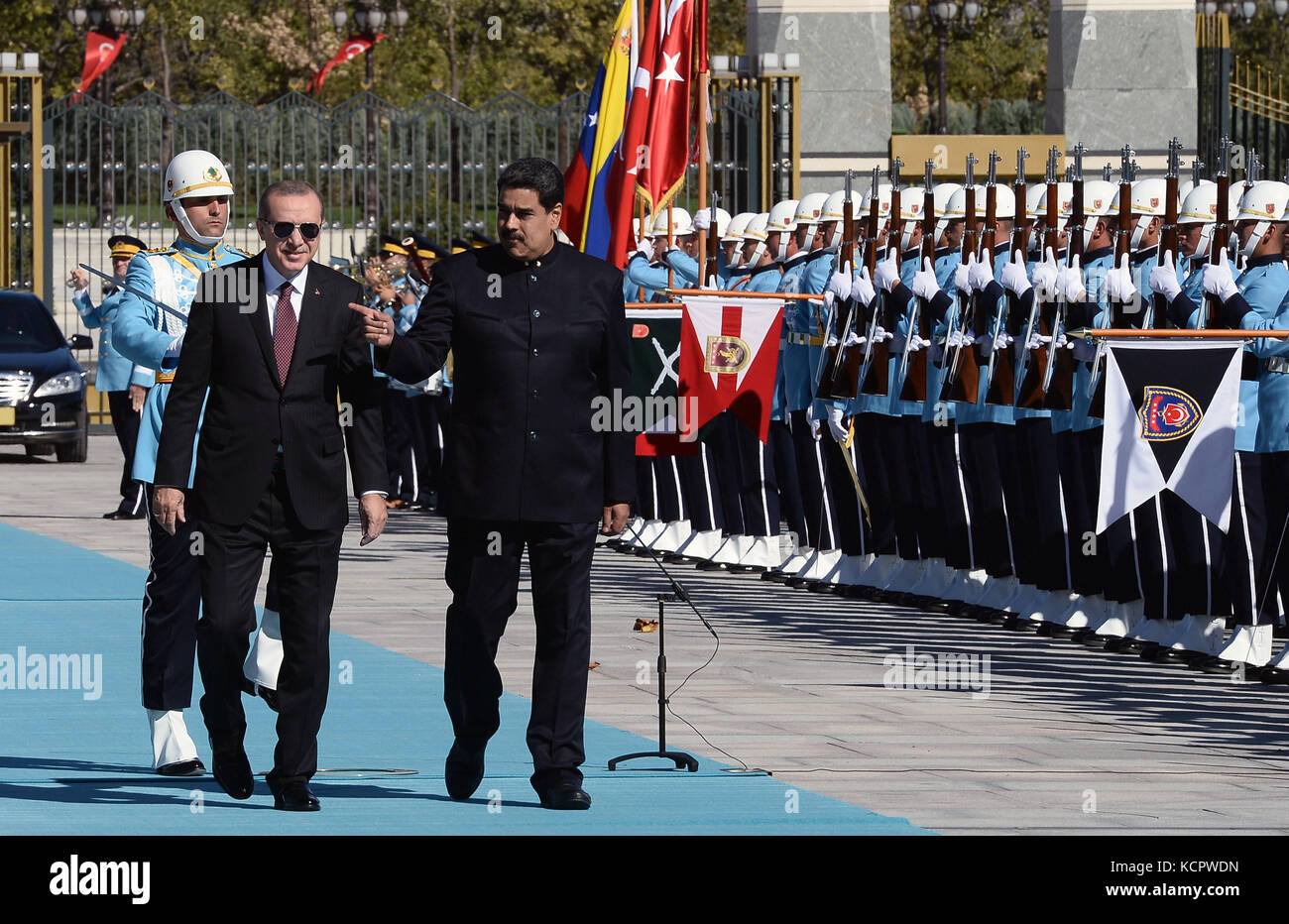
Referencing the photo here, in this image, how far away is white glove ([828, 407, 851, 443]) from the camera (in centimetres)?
1502

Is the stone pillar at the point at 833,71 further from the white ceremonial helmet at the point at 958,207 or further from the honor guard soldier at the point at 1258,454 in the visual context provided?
the honor guard soldier at the point at 1258,454

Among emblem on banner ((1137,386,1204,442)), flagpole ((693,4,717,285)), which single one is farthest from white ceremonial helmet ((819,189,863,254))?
emblem on banner ((1137,386,1204,442))

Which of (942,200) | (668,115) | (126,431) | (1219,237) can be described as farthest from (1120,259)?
(126,431)

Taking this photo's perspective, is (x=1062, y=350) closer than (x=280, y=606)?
No

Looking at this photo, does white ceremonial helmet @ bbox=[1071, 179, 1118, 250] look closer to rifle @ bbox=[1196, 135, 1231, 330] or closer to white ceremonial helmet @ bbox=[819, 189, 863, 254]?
rifle @ bbox=[1196, 135, 1231, 330]

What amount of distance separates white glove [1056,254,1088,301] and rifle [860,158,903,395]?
5.81 feet

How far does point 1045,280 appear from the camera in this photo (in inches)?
513

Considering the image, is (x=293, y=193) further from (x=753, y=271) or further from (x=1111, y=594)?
(x=753, y=271)

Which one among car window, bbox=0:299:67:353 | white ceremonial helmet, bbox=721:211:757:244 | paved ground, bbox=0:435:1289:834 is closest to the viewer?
paved ground, bbox=0:435:1289:834

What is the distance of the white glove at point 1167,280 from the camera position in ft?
40.0

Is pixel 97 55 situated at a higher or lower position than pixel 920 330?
higher

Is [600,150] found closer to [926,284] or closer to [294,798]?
[926,284]

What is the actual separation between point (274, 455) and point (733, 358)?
23.6ft

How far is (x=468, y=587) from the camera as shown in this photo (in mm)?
8086
